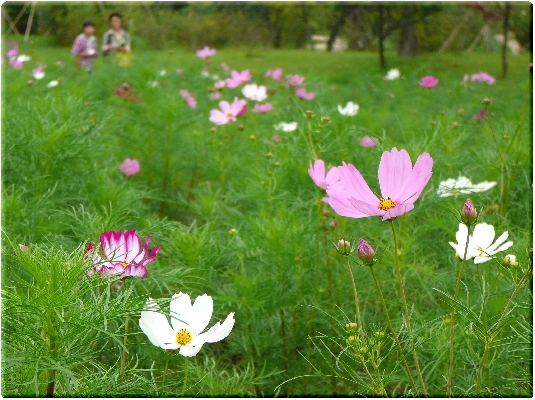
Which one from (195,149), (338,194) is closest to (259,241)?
(338,194)

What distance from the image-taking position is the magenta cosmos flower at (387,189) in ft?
2.80

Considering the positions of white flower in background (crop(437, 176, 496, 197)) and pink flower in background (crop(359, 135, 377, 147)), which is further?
pink flower in background (crop(359, 135, 377, 147))

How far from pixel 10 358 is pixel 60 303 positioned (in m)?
0.10

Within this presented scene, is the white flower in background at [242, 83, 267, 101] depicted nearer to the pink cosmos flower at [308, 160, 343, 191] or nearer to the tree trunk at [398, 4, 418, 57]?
the pink cosmos flower at [308, 160, 343, 191]

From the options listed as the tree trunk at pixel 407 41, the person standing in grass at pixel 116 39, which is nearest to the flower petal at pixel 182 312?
the person standing in grass at pixel 116 39

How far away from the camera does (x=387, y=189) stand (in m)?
0.91

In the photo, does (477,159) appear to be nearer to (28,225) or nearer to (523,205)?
(523,205)

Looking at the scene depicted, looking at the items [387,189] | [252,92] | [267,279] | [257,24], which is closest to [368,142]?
[267,279]

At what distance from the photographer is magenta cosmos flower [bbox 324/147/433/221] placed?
33.6 inches

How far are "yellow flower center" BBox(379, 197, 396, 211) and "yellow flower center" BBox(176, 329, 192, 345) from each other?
361 mm

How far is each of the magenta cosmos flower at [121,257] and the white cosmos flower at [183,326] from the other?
69 millimetres

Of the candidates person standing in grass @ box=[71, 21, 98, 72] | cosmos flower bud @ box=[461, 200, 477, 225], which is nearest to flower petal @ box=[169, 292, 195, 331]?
cosmos flower bud @ box=[461, 200, 477, 225]

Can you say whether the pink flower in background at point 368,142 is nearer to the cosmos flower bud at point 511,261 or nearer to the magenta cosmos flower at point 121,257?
the cosmos flower bud at point 511,261

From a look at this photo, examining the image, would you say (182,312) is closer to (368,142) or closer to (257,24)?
(368,142)
